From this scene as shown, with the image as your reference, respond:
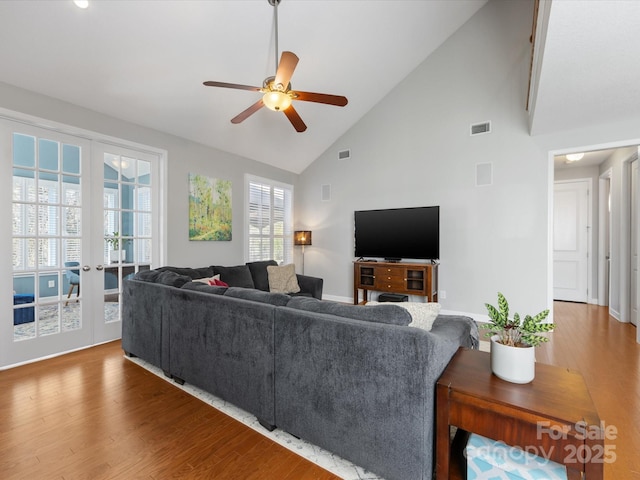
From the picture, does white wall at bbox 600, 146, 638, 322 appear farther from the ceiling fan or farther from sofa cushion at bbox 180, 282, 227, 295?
sofa cushion at bbox 180, 282, 227, 295

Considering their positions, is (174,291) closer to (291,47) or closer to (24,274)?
(24,274)

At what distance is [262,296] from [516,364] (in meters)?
1.47

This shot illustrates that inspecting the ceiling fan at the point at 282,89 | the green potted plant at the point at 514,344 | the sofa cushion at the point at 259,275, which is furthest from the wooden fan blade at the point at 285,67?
the sofa cushion at the point at 259,275

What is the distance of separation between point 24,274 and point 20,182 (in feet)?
3.02

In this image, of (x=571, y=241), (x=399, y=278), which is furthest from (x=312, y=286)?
(x=571, y=241)

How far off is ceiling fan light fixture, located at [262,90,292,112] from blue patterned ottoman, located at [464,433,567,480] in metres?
2.65

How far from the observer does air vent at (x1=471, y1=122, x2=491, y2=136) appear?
173 inches

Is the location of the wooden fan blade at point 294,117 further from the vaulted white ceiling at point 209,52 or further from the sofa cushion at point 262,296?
the sofa cushion at point 262,296

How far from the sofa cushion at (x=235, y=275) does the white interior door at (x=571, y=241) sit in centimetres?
602

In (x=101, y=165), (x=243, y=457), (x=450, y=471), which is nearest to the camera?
(x=450, y=471)

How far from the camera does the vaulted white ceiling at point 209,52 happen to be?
8.77ft

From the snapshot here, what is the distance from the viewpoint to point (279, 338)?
184 cm

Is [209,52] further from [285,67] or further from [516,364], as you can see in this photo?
[516,364]

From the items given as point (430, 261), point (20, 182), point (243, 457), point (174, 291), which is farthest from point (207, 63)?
point (430, 261)
